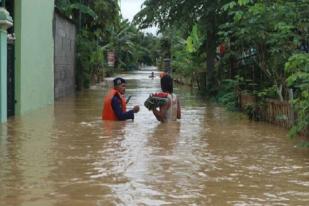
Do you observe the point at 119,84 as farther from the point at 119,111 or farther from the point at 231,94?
the point at 231,94

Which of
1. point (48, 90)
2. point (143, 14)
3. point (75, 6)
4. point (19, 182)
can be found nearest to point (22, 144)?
point (19, 182)

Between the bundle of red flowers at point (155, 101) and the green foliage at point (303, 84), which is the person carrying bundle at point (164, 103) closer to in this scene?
the bundle of red flowers at point (155, 101)

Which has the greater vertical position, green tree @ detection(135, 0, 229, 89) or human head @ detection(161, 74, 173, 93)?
green tree @ detection(135, 0, 229, 89)

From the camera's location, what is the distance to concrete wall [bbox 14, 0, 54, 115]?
59.5 feet

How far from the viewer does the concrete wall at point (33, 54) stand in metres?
18.1

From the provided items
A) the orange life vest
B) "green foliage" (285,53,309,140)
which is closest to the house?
the orange life vest

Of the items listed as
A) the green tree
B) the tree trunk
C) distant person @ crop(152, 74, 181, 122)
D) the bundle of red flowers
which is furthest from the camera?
the tree trunk

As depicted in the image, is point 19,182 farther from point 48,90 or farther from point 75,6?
point 75,6

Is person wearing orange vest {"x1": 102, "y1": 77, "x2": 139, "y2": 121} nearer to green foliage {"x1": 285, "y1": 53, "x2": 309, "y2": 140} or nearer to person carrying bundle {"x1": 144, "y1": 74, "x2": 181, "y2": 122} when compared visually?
person carrying bundle {"x1": 144, "y1": 74, "x2": 181, "y2": 122}

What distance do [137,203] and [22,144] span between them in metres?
5.53

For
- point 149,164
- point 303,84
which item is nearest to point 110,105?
point 303,84

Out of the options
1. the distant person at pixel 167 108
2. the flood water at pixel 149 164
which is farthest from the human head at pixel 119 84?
the distant person at pixel 167 108

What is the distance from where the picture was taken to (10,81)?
58.3 feet

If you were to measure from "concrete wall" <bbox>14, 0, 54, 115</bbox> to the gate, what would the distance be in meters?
0.18
